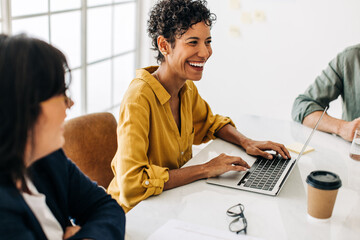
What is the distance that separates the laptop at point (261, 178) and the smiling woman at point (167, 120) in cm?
4

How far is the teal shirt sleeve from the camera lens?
232cm

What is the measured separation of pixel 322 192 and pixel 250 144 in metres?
0.64

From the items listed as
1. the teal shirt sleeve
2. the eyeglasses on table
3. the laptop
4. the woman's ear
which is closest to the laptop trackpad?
the laptop

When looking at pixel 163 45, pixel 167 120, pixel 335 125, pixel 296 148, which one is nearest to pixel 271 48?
pixel 335 125

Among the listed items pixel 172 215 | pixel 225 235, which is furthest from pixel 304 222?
pixel 172 215

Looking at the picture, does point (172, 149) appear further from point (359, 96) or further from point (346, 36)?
point (346, 36)

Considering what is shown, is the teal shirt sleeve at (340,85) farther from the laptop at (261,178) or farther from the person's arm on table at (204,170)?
the person's arm on table at (204,170)

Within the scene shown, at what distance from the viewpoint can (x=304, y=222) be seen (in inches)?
52.0

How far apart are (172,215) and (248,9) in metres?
2.31

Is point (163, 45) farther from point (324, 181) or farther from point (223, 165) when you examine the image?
point (324, 181)

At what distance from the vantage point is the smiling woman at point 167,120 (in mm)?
1513

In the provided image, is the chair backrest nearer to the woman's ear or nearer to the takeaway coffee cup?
the woman's ear

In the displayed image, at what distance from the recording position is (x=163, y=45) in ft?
6.02

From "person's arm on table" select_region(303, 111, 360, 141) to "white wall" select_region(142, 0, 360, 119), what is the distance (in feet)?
3.56
